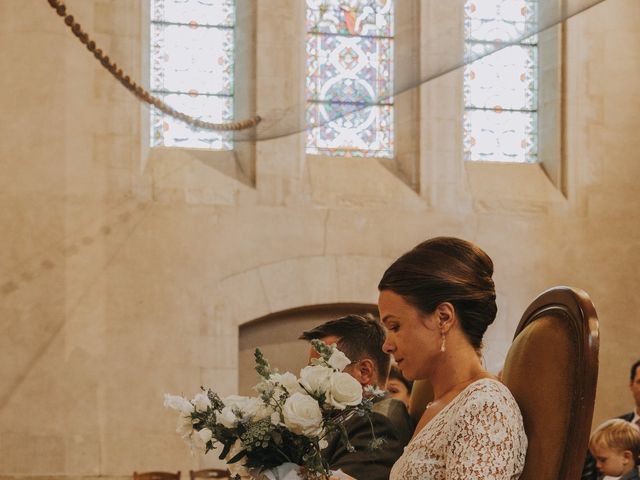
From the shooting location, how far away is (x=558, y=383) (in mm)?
2371

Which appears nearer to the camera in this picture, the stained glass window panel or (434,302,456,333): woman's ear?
(434,302,456,333): woman's ear

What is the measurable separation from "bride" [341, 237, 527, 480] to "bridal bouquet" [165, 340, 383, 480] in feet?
0.46

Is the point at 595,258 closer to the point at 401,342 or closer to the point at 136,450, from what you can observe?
the point at 136,450

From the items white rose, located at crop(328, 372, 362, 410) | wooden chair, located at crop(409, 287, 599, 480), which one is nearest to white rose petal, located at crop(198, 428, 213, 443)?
white rose, located at crop(328, 372, 362, 410)

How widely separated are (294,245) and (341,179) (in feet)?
2.28

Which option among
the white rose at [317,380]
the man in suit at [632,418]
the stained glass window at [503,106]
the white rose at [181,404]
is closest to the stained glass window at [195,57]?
the stained glass window at [503,106]

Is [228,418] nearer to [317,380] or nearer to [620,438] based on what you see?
[317,380]

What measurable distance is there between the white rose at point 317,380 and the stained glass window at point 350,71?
678 cm

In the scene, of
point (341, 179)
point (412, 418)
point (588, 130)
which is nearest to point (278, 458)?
point (412, 418)

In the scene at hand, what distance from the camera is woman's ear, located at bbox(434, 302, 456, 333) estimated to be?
258cm

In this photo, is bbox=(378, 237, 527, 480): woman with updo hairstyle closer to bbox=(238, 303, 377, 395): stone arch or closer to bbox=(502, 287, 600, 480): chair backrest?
bbox=(502, 287, 600, 480): chair backrest

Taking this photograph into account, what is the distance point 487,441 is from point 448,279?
14.8 inches

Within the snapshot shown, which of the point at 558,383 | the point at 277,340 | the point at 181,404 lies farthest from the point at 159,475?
the point at 558,383

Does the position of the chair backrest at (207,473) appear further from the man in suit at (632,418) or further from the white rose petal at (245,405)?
the white rose petal at (245,405)
